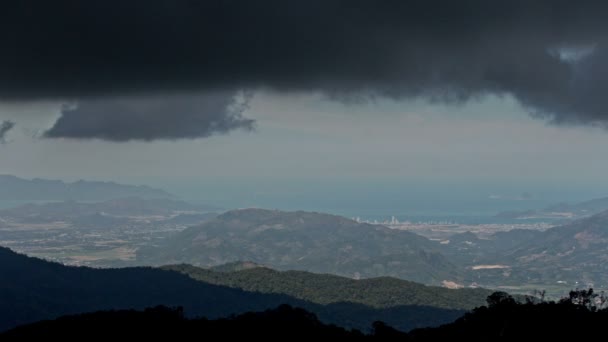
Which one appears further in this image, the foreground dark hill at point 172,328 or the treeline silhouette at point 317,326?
the foreground dark hill at point 172,328

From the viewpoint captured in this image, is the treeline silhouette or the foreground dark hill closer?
the treeline silhouette

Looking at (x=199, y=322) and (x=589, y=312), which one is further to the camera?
(x=199, y=322)

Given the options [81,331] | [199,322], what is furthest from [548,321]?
[81,331]

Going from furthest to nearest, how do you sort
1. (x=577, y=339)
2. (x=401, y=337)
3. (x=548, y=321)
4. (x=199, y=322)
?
1. (x=199, y=322)
2. (x=401, y=337)
3. (x=548, y=321)
4. (x=577, y=339)

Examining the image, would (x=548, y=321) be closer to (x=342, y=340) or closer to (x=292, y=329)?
(x=342, y=340)

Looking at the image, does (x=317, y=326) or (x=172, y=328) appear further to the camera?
(x=317, y=326)

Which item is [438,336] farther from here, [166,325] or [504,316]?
[166,325]

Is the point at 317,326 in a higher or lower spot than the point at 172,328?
higher

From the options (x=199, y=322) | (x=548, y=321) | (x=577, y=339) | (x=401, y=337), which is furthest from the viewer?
(x=199, y=322)
